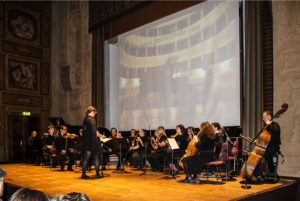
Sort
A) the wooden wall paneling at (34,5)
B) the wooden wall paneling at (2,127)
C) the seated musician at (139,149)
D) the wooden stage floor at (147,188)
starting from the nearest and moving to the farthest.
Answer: the wooden stage floor at (147,188), the seated musician at (139,149), the wooden wall paneling at (2,127), the wooden wall paneling at (34,5)

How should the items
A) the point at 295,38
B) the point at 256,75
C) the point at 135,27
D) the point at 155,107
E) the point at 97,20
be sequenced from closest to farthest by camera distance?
the point at 295,38, the point at 256,75, the point at 155,107, the point at 135,27, the point at 97,20

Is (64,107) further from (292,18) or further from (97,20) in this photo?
(292,18)

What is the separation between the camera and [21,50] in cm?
1249

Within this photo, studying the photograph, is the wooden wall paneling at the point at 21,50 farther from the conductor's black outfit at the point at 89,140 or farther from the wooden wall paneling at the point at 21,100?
the conductor's black outfit at the point at 89,140

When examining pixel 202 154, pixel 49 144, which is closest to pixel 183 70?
pixel 202 154

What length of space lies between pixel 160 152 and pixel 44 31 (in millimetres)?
8941

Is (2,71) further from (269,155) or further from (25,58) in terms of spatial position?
(269,155)

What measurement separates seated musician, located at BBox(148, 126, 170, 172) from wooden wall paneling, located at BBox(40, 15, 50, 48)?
8.26 meters

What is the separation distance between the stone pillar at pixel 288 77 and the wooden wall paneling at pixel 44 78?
9827mm

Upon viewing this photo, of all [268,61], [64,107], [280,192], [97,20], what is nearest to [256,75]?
[268,61]

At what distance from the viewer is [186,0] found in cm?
853

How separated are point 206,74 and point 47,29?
851 cm

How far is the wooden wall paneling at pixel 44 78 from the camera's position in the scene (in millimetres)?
13190

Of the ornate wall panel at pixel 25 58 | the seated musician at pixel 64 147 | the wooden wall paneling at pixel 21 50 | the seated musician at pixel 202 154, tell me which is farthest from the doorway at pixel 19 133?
the seated musician at pixel 202 154
